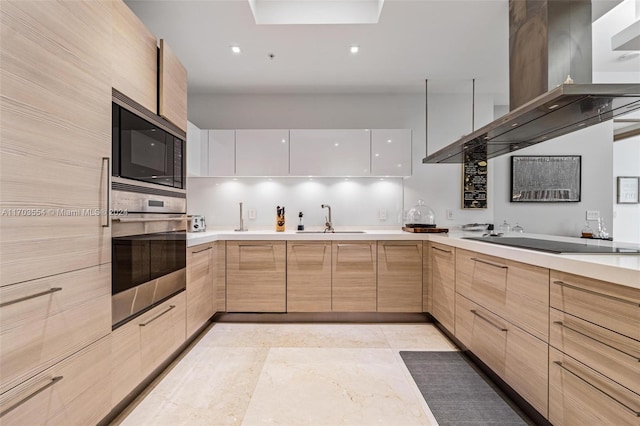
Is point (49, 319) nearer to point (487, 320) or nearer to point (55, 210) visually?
point (55, 210)

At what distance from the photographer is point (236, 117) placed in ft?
12.6

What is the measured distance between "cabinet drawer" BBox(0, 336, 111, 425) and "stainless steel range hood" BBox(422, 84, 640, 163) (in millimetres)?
2407

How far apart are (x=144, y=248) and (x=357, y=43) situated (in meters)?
2.28

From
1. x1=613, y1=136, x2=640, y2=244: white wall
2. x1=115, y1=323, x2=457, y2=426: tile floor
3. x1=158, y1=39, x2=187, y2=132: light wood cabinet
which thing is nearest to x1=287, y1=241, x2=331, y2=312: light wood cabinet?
x1=115, y1=323, x2=457, y2=426: tile floor

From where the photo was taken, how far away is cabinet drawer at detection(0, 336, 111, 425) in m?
1.06

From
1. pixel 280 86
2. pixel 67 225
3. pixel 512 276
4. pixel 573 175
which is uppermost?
pixel 280 86

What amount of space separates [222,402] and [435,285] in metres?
2.06

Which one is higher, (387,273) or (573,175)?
(573,175)

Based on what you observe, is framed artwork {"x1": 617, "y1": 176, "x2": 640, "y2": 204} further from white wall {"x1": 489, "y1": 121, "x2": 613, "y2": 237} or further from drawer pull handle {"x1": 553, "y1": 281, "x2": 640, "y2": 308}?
drawer pull handle {"x1": 553, "y1": 281, "x2": 640, "y2": 308}

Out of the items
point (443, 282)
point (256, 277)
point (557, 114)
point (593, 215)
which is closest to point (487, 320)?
point (443, 282)

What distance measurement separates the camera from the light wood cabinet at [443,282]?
260 cm

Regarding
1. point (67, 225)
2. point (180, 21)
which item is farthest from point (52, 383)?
point (180, 21)

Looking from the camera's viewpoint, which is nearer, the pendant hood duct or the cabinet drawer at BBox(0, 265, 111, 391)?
the cabinet drawer at BBox(0, 265, 111, 391)

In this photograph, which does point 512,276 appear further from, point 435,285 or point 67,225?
point 67,225
